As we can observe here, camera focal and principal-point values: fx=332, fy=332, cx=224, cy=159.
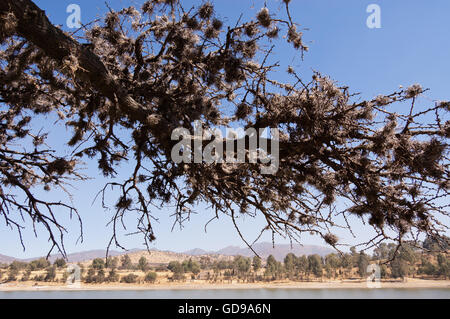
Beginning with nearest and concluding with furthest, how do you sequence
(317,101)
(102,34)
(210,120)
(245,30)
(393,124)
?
(393,124) → (317,101) → (245,30) → (102,34) → (210,120)

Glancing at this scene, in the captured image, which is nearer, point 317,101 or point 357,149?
point 317,101

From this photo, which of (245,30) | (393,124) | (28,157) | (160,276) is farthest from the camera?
(160,276)

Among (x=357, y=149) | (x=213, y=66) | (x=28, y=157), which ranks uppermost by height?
(x=213, y=66)

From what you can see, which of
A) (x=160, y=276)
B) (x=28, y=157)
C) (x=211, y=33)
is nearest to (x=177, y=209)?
(x=211, y=33)

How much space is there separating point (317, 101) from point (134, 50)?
2.27 meters

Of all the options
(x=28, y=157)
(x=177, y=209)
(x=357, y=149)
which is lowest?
(x=177, y=209)

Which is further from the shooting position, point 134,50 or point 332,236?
point 134,50

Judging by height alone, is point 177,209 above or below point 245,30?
below

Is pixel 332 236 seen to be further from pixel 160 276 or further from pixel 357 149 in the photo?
pixel 160 276

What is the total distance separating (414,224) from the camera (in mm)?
2801

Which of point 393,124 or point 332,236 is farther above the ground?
point 393,124

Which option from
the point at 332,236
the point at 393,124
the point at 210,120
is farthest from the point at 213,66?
the point at 332,236

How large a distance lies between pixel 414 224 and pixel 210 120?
2.28 m

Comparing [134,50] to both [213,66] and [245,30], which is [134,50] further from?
[245,30]
